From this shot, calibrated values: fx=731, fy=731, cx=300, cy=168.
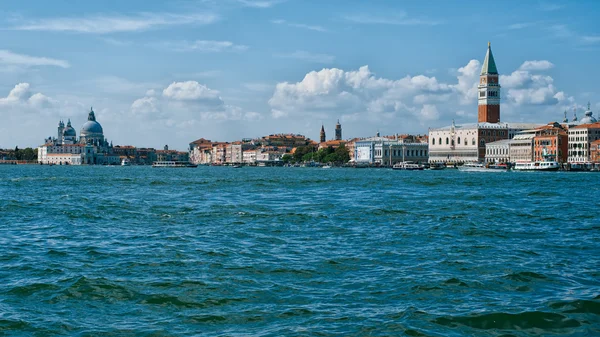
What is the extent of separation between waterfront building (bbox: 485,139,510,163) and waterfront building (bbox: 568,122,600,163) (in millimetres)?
12596

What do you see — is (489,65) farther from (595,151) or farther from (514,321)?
(514,321)

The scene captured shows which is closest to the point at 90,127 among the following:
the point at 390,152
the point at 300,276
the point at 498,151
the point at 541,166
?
the point at 390,152

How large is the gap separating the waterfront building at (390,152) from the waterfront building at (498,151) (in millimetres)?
16448

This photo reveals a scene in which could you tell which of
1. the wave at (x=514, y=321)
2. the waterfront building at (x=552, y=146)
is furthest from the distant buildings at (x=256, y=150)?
the wave at (x=514, y=321)

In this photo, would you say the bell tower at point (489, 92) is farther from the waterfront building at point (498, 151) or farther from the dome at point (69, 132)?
the dome at point (69, 132)

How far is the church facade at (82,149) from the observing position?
15212 centimetres

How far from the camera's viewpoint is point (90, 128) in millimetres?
161750

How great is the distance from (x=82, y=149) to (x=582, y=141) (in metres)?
104

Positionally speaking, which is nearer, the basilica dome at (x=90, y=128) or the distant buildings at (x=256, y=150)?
the distant buildings at (x=256, y=150)

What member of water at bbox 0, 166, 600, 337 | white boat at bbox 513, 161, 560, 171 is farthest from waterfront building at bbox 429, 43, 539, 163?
water at bbox 0, 166, 600, 337

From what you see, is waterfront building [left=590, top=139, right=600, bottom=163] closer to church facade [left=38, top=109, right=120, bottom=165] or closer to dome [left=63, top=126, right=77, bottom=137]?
church facade [left=38, top=109, right=120, bottom=165]

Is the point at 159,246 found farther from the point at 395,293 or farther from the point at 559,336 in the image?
the point at 559,336

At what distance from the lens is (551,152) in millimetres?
84312

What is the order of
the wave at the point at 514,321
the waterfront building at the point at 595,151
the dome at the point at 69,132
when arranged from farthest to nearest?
1. the dome at the point at 69,132
2. the waterfront building at the point at 595,151
3. the wave at the point at 514,321
